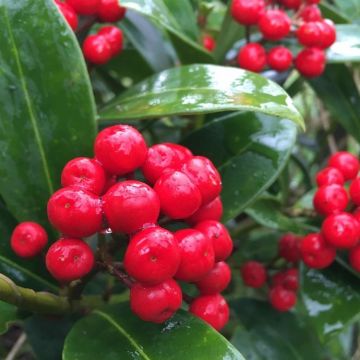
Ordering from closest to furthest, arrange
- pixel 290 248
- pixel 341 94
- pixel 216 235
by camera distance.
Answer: pixel 216 235 < pixel 290 248 < pixel 341 94

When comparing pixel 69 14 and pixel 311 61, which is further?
pixel 311 61

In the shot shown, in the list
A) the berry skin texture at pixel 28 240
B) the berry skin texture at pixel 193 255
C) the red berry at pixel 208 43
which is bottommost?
the berry skin texture at pixel 28 240

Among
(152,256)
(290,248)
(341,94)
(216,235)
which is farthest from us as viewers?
(341,94)

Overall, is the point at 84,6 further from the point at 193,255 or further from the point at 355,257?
the point at 355,257

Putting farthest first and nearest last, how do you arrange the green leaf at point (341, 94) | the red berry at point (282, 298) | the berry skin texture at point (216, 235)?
the green leaf at point (341, 94), the red berry at point (282, 298), the berry skin texture at point (216, 235)

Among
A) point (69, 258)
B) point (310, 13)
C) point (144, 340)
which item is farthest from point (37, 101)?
point (310, 13)

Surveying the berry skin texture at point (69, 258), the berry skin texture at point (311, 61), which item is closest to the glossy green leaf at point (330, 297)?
the berry skin texture at point (311, 61)

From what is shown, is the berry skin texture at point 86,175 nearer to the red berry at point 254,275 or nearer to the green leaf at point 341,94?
the red berry at point 254,275
